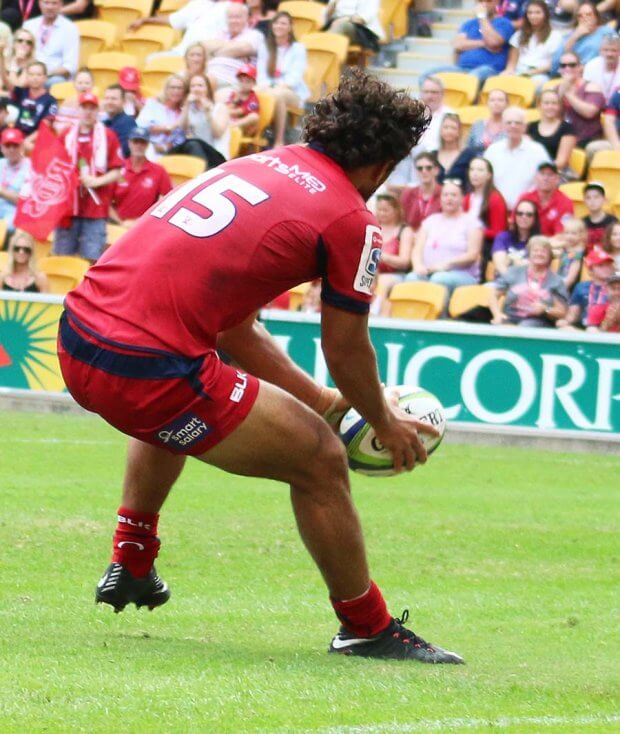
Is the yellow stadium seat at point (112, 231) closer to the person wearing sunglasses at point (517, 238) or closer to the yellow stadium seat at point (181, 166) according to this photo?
the yellow stadium seat at point (181, 166)

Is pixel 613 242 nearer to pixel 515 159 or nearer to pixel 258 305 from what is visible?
pixel 515 159

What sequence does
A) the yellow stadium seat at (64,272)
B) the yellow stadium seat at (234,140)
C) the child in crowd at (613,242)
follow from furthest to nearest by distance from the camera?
the yellow stadium seat at (234,140) < the yellow stadium seat at (64,272) < the child in crowd at (613,242)

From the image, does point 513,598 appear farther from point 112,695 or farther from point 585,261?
point 585,261

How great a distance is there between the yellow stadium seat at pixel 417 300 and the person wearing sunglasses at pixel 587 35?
11.2 feet

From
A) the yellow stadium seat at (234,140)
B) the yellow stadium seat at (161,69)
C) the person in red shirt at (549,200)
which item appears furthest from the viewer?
the yellow stadium seat at (161,69)

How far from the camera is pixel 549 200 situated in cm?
1519

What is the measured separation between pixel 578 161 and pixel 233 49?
469 centimetres

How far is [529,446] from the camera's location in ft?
44.9

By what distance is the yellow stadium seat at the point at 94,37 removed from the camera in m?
20.7

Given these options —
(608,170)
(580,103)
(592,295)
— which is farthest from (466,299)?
(580,103)

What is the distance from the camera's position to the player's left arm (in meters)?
6.07

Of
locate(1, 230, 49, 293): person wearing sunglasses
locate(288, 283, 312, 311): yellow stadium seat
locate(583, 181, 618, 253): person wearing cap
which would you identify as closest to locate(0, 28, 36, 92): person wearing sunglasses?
locate(1, 230, 49, 293): person wearing sunglasses

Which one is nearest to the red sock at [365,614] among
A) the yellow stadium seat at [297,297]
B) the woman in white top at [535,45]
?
the yellow stadium seat at [297,297]

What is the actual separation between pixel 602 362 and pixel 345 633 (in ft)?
26.3
